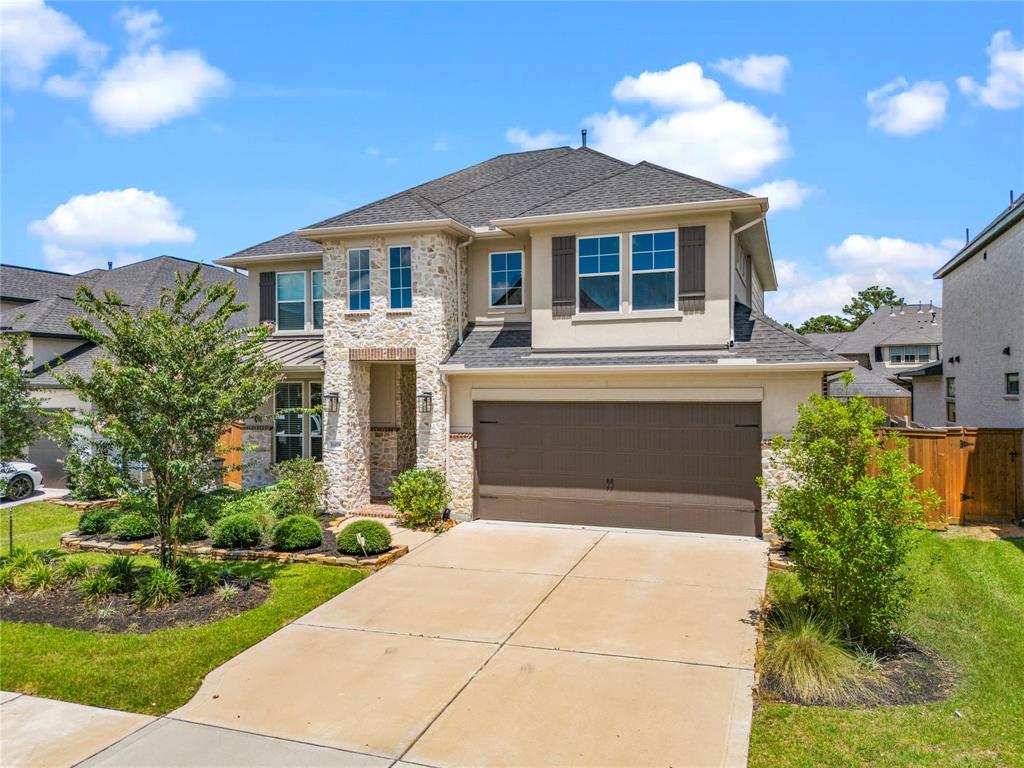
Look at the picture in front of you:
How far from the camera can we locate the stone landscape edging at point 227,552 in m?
10.5

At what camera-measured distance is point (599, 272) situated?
12789mm

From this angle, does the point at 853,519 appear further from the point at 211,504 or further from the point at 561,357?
the point at 211,504

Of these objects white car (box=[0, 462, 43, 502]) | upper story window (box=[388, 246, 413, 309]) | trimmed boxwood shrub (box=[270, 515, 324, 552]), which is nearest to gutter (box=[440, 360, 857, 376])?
upper story window (box=[388, 246, 413, 309])

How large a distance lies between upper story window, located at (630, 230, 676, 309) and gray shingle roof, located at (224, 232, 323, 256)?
779 centimetres

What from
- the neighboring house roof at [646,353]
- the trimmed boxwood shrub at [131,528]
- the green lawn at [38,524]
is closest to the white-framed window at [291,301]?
the neighboring house roof at [646,353]

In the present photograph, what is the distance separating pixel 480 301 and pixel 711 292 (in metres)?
5.21

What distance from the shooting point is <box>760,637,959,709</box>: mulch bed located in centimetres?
583

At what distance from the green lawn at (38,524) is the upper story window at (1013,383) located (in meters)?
19.0

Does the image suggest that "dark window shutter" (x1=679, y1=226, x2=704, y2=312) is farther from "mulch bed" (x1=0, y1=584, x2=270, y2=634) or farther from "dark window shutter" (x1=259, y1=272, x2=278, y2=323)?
"dark window shutter" (x1=259, y1=272, x2=278, y2=323)

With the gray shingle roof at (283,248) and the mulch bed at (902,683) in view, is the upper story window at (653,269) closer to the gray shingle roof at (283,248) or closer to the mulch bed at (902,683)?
the mulch bed at (902,683)

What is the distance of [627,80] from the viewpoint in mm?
12875

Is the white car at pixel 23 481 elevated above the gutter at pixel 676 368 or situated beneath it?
situated beneath

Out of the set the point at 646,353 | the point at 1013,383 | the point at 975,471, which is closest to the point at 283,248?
the point at 646,353

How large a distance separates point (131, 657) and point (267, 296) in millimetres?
11226
